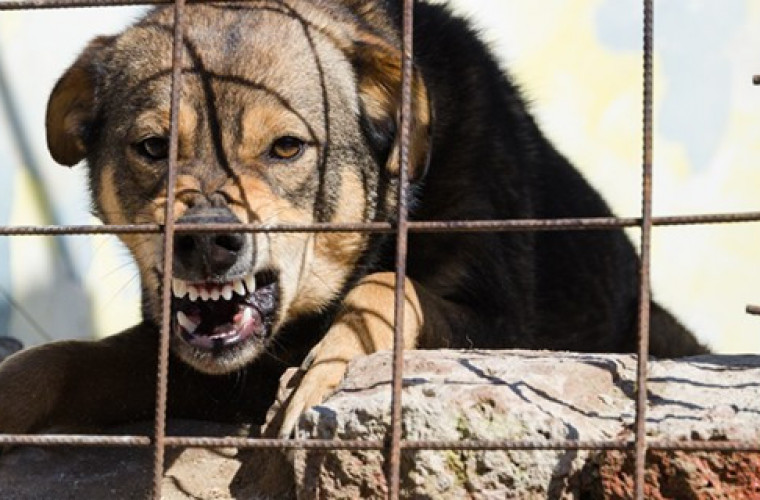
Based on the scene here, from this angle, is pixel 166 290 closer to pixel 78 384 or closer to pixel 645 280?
pixel 645 280

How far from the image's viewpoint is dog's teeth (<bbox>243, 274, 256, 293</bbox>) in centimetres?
436

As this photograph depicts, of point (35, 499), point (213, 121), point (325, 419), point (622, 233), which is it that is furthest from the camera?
point (622, 233)

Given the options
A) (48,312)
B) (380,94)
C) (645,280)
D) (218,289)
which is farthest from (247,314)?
(48,312)

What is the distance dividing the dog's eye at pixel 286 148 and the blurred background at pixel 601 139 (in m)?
2.09

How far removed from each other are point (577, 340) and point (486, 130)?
1.03 metres

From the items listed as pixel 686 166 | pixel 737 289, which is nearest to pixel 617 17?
pixel 686 166

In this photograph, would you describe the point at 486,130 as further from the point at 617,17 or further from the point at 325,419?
the point at 325,419

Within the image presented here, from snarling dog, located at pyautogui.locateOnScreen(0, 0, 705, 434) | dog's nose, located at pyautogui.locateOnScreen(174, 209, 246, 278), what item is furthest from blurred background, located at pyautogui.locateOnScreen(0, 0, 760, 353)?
dog's nose, located at pyautogui.locateOnScreen(174, 209, 246, 278)

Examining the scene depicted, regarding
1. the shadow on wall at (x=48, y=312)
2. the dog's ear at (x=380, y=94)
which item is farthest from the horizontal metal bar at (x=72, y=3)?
the shadow on wall at (x=48, y=312)

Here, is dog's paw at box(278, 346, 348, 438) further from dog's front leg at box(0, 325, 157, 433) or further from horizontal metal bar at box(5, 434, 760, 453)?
dog's front leg at box(0, 325, 157, 433)

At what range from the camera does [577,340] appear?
19.7ft

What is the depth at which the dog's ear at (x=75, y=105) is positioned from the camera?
5156 millimetres

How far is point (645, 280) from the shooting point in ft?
10.5

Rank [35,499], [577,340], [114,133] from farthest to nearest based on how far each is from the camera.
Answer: [577,340]
[114,133]
[35,499]
